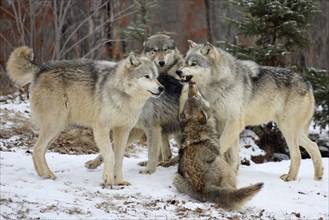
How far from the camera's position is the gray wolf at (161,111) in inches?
305

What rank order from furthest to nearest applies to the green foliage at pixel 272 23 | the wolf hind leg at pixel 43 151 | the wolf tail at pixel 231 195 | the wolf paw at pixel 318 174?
the green foliage at pixel 272 23 → the wolf paw at pixel 318 174 → the wolf hind leg at pixel 43 151 → the wolf tail at pixel 231 195

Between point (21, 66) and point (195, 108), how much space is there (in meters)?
2.49

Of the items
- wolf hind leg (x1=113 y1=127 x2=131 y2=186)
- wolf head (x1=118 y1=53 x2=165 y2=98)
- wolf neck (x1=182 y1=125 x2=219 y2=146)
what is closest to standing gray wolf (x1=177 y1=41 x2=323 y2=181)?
wolf head (x1=118 y1=53 x2=165 y2=98)

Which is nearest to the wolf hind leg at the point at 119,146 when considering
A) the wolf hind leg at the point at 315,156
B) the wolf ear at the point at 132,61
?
the wolf ear at the point at 132,61

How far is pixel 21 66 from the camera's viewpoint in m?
6.94

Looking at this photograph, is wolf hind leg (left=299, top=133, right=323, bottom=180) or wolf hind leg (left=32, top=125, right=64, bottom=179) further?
wolf hind leg (left=299, top=133, right=323, bottom=180)

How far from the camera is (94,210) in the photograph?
202 inches

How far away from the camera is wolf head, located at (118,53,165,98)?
21.4 ft

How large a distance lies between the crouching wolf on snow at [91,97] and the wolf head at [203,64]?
811mm

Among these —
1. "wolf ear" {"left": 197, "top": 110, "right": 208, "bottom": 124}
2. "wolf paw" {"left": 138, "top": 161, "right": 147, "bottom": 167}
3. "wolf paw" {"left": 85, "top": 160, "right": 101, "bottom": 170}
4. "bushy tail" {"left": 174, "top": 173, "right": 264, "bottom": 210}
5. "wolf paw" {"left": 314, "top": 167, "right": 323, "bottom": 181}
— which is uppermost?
"wolf ear" {"left": 197, "top": 110, "right": 208, "bottom": 124}

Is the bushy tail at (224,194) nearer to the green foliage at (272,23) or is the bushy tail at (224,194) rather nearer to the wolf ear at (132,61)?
the wolf ear at (132,61)

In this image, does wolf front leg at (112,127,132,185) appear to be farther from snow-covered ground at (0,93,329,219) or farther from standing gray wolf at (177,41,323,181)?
standing gray wolf at (177,41,323,181)

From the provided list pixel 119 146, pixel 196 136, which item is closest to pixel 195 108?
pixel 196 136

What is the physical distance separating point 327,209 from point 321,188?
4.05ft
